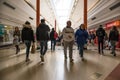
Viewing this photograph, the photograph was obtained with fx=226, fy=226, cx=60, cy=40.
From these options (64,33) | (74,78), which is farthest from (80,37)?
(74,78)

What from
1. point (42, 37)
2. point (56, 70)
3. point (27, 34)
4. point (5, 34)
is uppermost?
point (5, 34)

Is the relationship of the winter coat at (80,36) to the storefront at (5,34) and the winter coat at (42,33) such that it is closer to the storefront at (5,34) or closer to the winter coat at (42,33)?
the winter coat at (42,33)

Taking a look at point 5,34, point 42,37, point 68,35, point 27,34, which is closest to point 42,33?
point 42,37

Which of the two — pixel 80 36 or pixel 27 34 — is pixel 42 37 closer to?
pixel 27 34

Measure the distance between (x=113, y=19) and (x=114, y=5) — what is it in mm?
1856

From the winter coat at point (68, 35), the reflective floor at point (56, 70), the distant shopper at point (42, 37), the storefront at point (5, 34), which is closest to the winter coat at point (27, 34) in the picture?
the distant shopper at point (42, 37)

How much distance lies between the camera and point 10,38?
15.0m

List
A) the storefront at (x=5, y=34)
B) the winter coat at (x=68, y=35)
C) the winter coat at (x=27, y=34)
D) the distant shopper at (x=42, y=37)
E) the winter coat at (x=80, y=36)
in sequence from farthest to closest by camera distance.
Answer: the storefront at (x=5, y=34)
the winter coat at (x=80, y=36)
the winter coat at (x=68, y=35)
the winter coat at (x=27, y=34)
the distant shopper at (x=42, y=37)

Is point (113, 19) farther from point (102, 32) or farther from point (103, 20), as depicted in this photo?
point (102, 32)

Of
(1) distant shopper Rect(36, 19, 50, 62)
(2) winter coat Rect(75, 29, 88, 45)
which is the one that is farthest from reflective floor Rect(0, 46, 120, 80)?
(2) winter coat Rect(75, 29, 88, 45)

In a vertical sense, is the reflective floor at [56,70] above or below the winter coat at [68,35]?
below

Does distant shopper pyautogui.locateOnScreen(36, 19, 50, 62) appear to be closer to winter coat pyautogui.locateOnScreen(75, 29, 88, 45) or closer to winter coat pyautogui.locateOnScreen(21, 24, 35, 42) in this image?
winter coat pyautogui.locateOnScreen(21, 24, 35, 42)

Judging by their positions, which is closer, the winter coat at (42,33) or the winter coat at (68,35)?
the winter coat at (42,33)

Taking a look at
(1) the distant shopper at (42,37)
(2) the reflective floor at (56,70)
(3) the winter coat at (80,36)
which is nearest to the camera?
(2) the reflective floor at (56,70)
